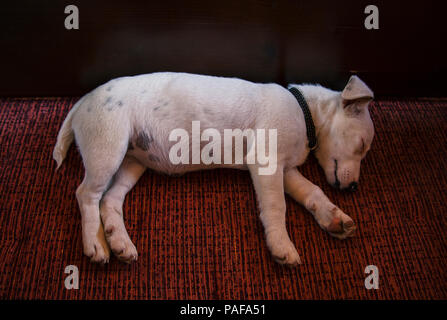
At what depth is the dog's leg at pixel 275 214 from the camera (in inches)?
68.4

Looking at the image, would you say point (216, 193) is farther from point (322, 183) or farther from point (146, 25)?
point (146, 25)

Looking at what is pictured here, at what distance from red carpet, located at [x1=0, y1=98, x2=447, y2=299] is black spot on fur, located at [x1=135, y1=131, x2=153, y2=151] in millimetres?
151

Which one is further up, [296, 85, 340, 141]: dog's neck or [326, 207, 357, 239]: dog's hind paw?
[296, 85, 340, 141]: dog's neck

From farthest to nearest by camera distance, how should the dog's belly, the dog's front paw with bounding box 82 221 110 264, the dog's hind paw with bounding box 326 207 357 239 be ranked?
the dog's belly
the dog's hind paw with bounding box 326 207 357 239
the dog's front paw with bounding box 82 221 110 264

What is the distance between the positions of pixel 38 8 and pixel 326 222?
1.48 m

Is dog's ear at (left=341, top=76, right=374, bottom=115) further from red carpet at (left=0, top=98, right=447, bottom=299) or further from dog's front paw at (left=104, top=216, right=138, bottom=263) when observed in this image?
dog's front paw at (left=104, top=216, right=138, bottom=263)

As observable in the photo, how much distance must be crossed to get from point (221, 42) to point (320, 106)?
21.1 inches

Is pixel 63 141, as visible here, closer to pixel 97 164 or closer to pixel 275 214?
pixel 97 164

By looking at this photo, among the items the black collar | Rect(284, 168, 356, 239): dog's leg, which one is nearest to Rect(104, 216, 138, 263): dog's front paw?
Rect(284, 168, 356, 239): dog's leg

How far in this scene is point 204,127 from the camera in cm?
191

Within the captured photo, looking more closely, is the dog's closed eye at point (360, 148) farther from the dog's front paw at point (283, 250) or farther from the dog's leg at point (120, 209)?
the dog's leg at point (120, 209)

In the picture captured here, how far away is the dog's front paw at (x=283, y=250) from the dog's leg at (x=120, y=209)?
0.51 meters

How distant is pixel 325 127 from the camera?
2.02 metres

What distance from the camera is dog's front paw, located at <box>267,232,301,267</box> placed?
1731 millimetres
